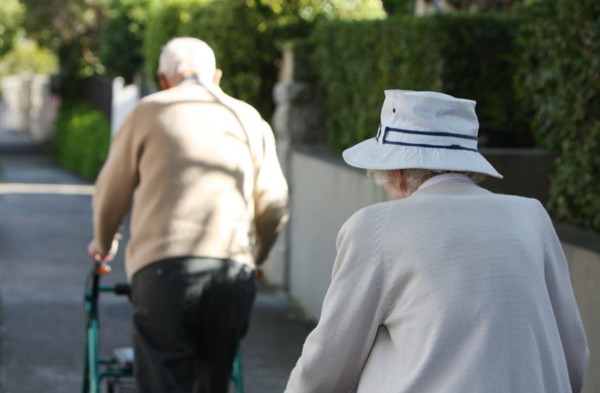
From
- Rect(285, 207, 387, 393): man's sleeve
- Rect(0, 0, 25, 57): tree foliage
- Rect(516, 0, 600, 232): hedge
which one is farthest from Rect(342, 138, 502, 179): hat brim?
Rect(0, 0, 25, 57): tree foliage

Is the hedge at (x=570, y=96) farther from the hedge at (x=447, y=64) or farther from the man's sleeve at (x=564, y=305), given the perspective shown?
the man's sleeve at (x=564, y=305)

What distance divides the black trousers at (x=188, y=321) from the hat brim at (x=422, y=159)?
7.19 feet

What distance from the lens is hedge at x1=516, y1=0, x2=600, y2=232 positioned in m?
5.87

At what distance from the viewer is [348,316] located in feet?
9.49

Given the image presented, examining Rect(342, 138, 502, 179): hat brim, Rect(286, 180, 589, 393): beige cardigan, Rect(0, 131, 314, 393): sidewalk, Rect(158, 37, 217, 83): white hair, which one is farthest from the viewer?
Rect(0, 131, 314, 393): sidewalk

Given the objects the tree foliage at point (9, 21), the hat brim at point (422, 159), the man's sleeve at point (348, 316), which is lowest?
the tree foliage at point (9, 21)

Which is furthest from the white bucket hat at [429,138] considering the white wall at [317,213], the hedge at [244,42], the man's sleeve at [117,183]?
the hedge at [244,42]

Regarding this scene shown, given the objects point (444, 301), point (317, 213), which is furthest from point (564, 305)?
point (317, 213)

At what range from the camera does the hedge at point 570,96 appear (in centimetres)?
587

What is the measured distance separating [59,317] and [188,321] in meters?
4.96

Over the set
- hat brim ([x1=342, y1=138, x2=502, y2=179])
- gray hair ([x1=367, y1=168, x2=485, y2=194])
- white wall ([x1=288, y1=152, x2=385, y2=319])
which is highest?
hat brim ([x1=342, y1=138, x2=502, y2=179])

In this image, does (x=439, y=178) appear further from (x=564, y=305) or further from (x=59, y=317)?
(x=59, y=317)

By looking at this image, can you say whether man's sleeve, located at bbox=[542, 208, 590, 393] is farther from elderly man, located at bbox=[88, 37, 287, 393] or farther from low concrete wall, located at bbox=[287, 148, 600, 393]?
elderly man, located at bbox=[88, 37, 287, 393]

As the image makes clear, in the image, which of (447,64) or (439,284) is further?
(447,64)
